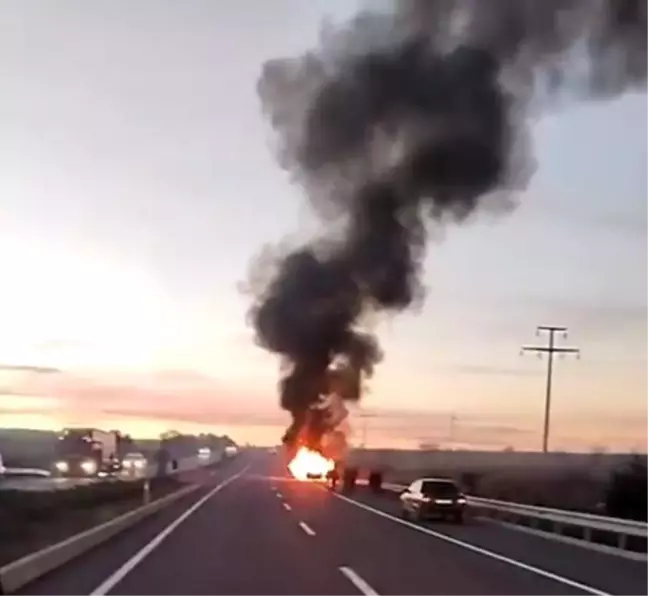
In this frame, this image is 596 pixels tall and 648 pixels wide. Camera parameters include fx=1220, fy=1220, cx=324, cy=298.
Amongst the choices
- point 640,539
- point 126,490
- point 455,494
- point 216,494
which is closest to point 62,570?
point 640,539

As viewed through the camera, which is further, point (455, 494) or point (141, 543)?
point (455, 494)

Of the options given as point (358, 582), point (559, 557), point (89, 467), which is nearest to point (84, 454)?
point (89, 467)

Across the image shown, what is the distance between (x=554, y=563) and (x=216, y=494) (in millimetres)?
39323

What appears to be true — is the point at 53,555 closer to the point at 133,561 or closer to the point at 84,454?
the point at 133,561

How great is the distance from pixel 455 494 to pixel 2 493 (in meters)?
14.5

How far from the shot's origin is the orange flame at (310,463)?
67.6 metres

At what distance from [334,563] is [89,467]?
64452mm

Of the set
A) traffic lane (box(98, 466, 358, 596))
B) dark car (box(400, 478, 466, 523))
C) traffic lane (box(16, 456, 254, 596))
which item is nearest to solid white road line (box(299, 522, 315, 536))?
traffic lane (box(98, 466, 358, 596))

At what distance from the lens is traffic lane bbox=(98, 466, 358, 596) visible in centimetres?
1695

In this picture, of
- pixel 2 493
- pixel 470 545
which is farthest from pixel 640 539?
Answer: pixel 2 493

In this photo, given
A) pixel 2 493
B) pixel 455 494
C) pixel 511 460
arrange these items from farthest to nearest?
pixel 511 460 → pixel 455 494 → pixel 2 493

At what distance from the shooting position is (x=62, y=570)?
65.9 feet

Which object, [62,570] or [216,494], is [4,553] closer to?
[62,570]

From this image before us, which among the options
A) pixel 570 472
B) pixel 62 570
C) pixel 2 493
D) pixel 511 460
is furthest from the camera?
pixel 511 460
